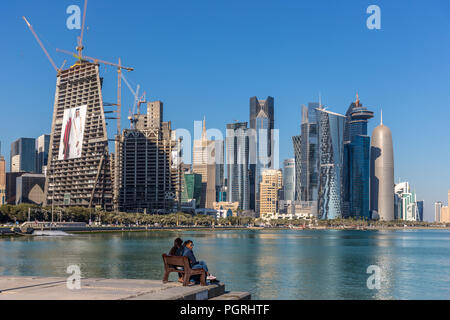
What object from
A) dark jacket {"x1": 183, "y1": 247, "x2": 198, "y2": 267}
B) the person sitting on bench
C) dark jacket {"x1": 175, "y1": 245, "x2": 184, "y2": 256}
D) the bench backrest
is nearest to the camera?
the bench backrest

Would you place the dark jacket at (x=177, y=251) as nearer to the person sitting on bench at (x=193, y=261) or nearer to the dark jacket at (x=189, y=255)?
the person sitting on bench at (x=193, y=261)

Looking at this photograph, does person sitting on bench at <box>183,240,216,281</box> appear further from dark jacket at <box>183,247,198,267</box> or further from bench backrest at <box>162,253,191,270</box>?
bench backrest at <box>162,253,191,270</box>

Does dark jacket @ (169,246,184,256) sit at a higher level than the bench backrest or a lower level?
higher

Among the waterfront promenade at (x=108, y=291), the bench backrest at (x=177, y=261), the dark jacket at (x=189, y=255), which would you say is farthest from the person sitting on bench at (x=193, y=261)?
the waterfront promenade at (x=108, y=291)

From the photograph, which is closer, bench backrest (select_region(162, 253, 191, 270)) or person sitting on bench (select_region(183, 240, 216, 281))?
bench backrest (select_region(162, 253, 191, 270))

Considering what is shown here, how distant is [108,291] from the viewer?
21.5m

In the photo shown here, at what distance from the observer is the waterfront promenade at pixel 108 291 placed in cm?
2002

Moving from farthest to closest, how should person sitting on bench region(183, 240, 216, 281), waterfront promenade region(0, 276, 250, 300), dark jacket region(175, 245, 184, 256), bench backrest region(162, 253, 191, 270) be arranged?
dark jacket region(175, 245, 184, 256)
person sitting on bench region(183, 240, 216, 281)
bench backrest region(162, 253, 191, 270)
waterfront promenade region(0, 276, 250, 300)

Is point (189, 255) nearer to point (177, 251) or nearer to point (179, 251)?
point (179, 251)

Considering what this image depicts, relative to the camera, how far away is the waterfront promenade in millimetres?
20016

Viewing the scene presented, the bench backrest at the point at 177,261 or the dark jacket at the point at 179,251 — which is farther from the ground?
the dark jacket at the point at 179,251

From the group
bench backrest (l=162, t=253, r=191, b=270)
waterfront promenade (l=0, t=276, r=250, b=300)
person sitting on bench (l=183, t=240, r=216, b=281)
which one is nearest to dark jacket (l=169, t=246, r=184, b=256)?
person sitting on bench (l=183, t=240, r=216, b=281)
